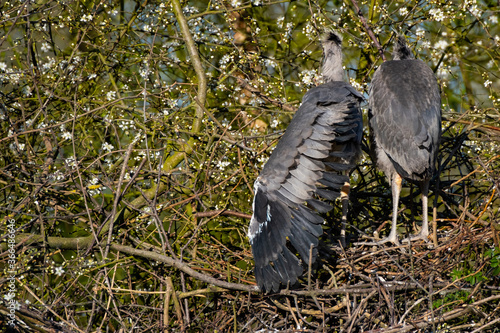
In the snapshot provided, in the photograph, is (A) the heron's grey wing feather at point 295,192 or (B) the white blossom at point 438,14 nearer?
(A) the heron's grey wing feather at point 295,192

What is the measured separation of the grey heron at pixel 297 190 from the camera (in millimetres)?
4035

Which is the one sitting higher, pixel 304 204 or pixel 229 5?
pixel 229 5

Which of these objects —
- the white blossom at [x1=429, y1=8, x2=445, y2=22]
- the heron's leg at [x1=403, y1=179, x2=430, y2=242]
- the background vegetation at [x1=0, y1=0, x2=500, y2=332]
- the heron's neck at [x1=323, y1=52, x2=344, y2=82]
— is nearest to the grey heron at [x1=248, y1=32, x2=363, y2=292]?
the background vegetation at [x1=0, y1=0, x2=500, y2=332]

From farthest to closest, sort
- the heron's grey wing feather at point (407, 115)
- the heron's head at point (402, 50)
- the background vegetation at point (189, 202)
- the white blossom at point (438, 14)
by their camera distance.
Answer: the heron's head at point (402, 50) → the white blossom at point (438, 14) → the heron's grey wing feather at point (407, 115) → the background vegetation at point (189, 202)

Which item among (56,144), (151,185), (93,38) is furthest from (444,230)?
(93,38)

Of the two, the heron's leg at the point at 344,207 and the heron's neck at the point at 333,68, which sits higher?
the heron's neck at the point at 333,68

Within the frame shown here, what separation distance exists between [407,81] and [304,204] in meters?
1.57

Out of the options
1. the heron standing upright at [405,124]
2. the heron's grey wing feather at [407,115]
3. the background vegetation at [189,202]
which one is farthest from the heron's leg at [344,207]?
the heron's grey wing feather at [407,115]

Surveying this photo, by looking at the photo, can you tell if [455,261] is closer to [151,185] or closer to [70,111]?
[151,185]

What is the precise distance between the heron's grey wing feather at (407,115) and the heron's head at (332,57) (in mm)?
519

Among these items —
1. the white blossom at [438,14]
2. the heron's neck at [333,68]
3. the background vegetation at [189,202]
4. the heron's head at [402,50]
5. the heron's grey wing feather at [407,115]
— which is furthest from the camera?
the heron's neck at [333,68]

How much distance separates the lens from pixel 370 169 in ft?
18.2

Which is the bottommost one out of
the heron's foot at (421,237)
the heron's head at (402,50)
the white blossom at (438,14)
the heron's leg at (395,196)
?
the heron's foot at (421,237)

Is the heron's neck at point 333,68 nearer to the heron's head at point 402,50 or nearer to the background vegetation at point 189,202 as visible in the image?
the background vegetation at point 189,202
